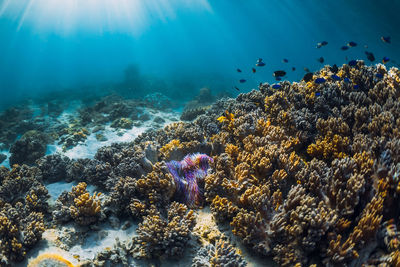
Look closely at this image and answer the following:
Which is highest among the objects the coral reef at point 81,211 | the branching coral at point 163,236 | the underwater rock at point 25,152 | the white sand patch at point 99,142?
the branching coral at point 163,236

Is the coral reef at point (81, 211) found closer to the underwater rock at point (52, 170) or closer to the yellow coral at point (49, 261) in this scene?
the yellow coral at point (49, 261)

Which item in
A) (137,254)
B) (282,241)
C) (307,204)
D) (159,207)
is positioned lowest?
(137,254)

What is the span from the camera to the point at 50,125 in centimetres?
1609

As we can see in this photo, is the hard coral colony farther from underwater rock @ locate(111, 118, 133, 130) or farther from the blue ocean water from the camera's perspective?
the blue ocean water

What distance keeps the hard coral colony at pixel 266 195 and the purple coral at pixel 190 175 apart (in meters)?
0.02

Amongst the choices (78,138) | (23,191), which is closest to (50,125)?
(78,138)

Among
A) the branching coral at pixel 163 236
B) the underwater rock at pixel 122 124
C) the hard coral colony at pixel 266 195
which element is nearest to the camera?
the hard coral colony at pixel 266 195

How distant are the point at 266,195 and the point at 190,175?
1721 millimetres

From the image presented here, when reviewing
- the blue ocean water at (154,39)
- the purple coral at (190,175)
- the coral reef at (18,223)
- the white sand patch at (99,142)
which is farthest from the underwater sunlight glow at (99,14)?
the coral reef at (18,223)

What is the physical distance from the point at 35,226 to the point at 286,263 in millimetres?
4178

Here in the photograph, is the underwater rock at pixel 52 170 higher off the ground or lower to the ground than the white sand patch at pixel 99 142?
higher

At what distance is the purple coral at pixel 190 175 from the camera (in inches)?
158

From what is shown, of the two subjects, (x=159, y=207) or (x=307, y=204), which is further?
(x=159, y=207)

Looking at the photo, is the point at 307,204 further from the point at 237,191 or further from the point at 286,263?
the point at 237,191
